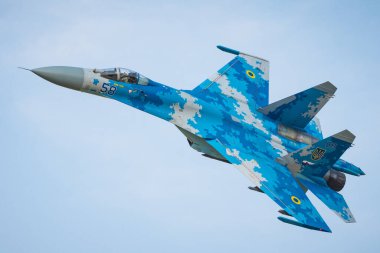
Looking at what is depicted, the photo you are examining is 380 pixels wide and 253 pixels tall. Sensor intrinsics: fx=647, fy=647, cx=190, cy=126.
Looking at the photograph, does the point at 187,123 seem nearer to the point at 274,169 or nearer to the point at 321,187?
the point at 274,169

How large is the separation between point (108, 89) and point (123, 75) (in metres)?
0.84

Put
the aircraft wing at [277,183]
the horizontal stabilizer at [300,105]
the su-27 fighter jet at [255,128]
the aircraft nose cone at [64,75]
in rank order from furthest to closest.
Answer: the horizontal stabilizer at [300,105] < the su-27 fighter jet at [255,128] < the aircraft wing at [277,183] < the aircraft nose cone at [64,75]

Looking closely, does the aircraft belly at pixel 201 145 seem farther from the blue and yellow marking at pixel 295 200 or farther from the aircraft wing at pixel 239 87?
the blue and yellow marking at pixel 295 200

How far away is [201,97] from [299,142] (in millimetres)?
4617

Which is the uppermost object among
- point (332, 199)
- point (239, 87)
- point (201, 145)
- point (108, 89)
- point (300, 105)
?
point (239, 87)

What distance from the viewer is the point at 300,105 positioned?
27.4 metres

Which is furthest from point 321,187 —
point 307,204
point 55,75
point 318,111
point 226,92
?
point 55,75

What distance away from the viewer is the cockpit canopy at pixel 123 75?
25000 mm

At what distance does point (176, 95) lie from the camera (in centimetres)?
2569

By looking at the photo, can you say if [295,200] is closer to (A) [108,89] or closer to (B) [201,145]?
(B) [201,145]

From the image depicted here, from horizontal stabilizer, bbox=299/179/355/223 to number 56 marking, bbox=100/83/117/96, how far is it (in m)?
8.50

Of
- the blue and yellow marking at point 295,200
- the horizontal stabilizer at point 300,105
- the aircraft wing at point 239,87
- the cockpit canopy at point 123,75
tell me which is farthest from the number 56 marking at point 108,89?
the blue and yellow marking at point 295,200

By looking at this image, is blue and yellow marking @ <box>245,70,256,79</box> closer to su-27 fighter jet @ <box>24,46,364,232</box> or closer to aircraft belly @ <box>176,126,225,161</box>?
su-27 fighter jet @ <box>24,46,364,232</box>

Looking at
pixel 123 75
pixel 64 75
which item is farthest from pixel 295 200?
pixel 64 75
